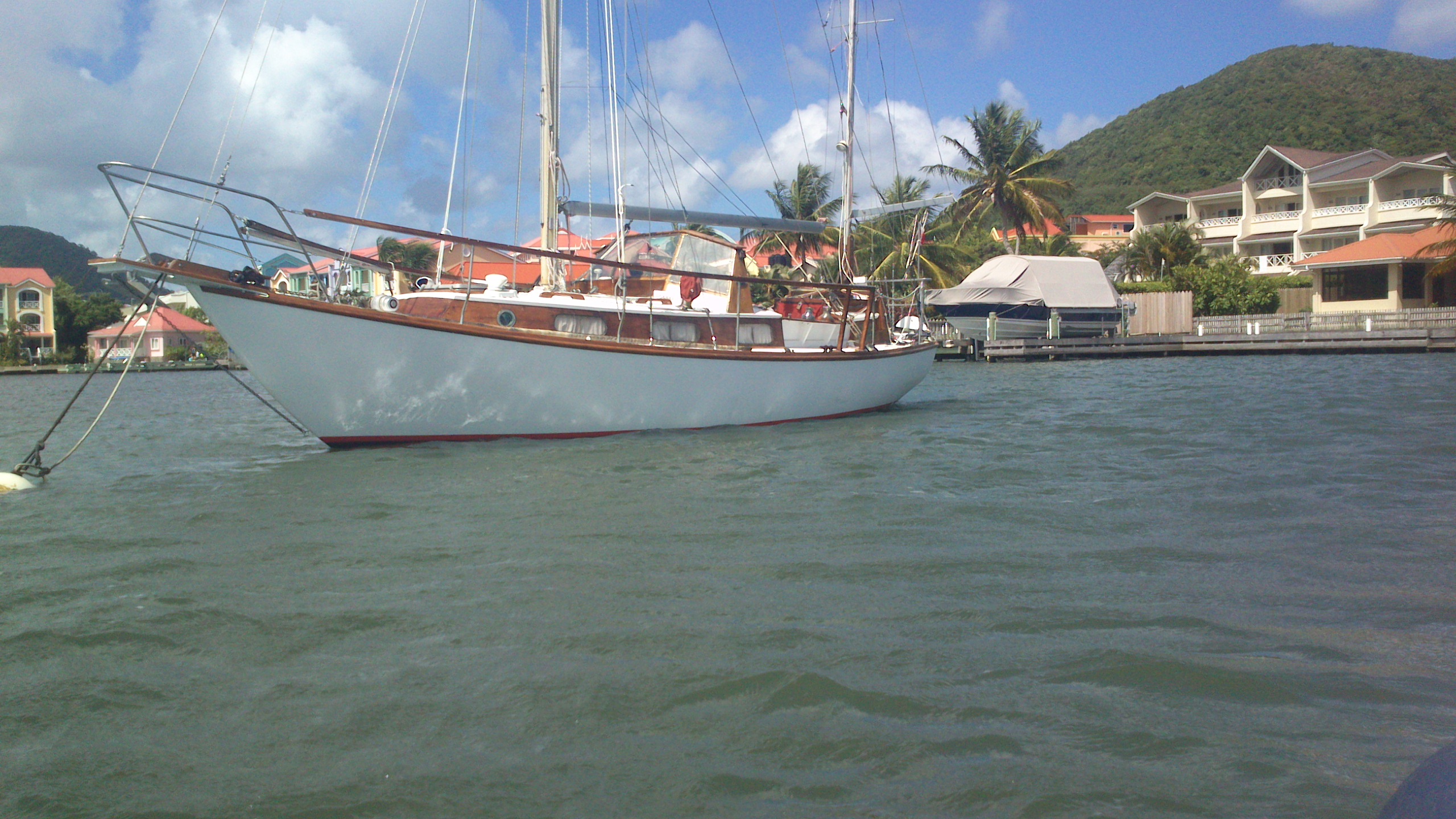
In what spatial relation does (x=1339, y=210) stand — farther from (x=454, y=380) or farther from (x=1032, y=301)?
(x=454, y=380)

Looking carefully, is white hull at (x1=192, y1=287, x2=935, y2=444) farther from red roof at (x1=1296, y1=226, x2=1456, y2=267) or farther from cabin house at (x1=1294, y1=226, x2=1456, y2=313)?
cabin house at (x1=1294, y1=226, x2=1456, y2=313)

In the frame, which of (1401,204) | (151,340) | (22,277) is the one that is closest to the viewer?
(1401,204)

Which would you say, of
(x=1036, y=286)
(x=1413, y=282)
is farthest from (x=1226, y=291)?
(x=1036, y=286)

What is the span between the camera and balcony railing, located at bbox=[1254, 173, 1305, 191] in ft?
150

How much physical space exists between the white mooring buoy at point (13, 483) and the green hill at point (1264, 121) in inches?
2783

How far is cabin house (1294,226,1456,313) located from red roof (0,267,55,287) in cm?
6958

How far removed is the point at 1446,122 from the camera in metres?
71.3

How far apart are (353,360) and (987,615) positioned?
7276 millimetres

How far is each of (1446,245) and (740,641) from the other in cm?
3505

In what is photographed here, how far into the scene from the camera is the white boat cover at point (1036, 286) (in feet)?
104

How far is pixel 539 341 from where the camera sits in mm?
9727

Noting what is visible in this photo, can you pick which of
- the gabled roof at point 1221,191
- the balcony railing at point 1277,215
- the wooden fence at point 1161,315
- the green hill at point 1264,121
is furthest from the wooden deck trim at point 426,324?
the green hill at point 1264,121

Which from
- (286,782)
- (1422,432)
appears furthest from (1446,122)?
(286,782)

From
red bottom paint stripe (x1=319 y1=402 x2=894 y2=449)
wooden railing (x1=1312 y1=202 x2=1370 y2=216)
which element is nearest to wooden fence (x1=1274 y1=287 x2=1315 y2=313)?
wooden railing (x1=1312 y1=202 x2=1370 y2=216)
